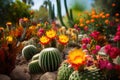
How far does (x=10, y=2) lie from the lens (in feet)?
68.4

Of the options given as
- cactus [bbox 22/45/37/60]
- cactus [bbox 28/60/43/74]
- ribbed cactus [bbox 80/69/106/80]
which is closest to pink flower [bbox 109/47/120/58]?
ribbed cactus [bbox 80/69/106/80]

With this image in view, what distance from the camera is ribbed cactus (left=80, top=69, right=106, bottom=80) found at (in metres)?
5.24

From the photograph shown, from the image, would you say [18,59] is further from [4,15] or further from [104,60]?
[4,15]

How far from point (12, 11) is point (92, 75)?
1560 centimetres

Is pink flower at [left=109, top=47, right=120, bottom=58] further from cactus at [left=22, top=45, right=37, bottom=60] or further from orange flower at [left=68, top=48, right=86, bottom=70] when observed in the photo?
cactus at [left=22, top=45, right=37, bottom=60]

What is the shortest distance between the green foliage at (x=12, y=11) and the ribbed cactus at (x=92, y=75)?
14.4m

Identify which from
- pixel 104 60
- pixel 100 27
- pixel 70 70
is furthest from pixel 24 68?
pixel 100 27

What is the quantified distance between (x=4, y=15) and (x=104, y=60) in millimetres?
14963

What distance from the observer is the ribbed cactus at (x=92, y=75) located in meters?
5.24

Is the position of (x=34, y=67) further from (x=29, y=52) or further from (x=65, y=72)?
(x=65, y=72)

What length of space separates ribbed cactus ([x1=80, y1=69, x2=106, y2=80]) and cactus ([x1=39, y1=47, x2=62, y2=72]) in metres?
1.64

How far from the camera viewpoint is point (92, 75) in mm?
5266

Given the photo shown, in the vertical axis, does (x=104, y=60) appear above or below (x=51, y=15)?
above

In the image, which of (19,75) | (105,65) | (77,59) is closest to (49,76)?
(19,75)
